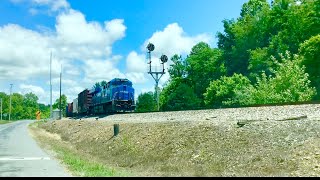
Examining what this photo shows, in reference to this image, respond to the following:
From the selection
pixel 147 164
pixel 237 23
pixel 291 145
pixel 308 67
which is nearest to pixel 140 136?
pixel 147 164

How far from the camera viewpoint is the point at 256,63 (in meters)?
67.3

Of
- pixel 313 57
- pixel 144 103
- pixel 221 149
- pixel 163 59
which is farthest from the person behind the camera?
pixel 163 59

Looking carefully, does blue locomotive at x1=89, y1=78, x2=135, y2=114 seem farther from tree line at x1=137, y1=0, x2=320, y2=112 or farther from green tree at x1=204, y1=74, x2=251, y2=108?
green tree at x1=204, y1=74, x2=251, y2=108

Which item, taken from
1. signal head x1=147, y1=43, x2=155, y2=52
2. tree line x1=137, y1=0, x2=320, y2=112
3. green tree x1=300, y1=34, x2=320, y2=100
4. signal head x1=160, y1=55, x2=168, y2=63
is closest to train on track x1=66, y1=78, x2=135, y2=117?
tree line x1=137, y1=0, x2=320, y2=112

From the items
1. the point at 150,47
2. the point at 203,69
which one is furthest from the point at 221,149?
the point at 203,69

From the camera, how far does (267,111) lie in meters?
21.2

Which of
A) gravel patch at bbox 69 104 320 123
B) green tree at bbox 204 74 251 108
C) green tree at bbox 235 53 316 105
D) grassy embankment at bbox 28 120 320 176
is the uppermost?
green tree at bbox 204 74 251 108

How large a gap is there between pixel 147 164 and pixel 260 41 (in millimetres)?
62969

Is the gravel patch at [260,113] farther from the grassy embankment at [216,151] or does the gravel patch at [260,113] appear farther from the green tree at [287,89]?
the green tree at [287,89]

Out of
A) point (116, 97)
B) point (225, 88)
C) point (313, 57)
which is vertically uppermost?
point (313, 57)

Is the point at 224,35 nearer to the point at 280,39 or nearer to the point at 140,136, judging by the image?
the point at 280,39

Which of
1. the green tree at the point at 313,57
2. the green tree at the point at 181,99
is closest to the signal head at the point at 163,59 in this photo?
the green tree at the point at 181,99

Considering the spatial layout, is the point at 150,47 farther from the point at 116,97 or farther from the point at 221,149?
the point at 221,149

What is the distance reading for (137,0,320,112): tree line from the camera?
134 ft
